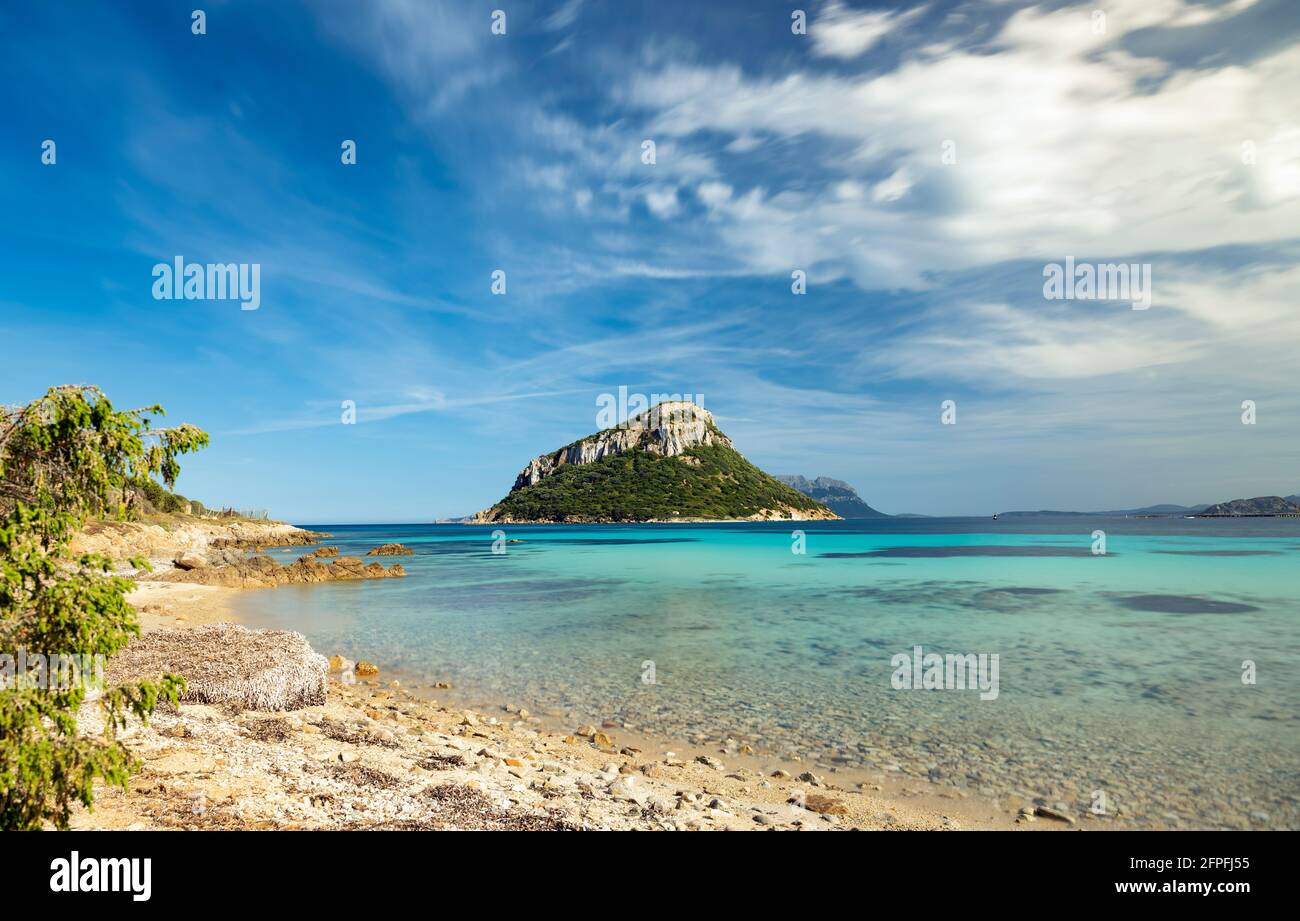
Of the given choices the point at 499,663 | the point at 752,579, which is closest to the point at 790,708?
the point at 499,663

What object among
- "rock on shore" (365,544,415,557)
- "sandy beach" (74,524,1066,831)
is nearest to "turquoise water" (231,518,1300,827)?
"sandy beach" (74,524,1066,831)

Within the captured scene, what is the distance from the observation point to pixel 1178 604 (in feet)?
111

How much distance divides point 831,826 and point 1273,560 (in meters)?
80.5

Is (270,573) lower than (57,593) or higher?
lower

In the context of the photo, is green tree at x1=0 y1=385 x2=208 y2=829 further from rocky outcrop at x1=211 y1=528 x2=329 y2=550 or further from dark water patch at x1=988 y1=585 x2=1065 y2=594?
rocky outcrop at x1=211 y1=528 x2=329 y2=550

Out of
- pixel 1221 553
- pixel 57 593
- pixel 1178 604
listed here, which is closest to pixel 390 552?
pixel 1178 604

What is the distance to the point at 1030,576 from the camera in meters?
50.8

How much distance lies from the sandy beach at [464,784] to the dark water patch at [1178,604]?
99.8 ft

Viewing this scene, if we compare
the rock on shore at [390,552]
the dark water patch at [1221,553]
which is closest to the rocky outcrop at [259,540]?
the rock on shore at [390,552]

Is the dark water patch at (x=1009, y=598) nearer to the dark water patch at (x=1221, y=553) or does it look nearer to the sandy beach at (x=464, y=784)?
the sandy beach at (x=464, y=784)

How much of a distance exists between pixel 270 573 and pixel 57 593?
49.3 meters

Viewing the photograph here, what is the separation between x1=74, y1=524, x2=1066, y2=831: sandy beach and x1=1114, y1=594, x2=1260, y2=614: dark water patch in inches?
1198

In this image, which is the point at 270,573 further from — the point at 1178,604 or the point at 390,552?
the point at 1178,604
